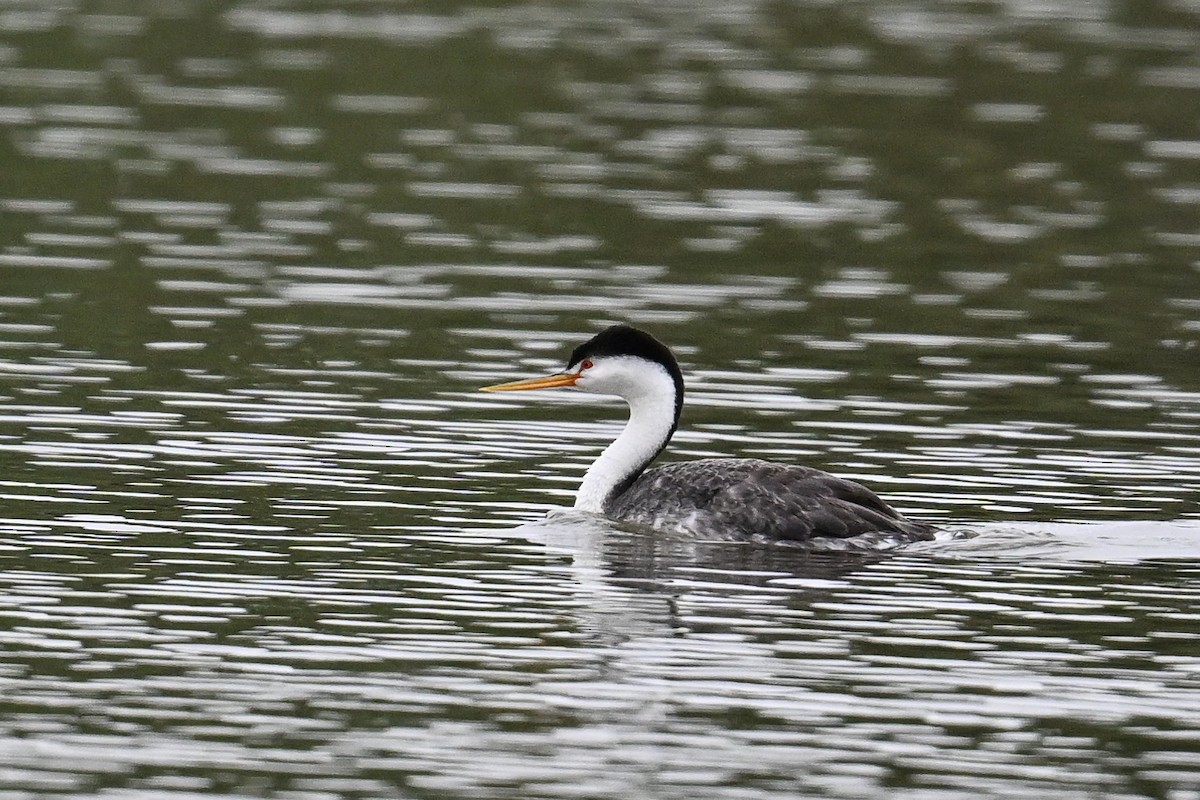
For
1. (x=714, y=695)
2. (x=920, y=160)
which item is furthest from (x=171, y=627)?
(x=920, y=160)

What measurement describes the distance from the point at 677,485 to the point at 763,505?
706 millimetres

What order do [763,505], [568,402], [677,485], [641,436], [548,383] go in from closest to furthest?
[763,505] → [677,485] → [641,436] → [548,383] → [568,402]

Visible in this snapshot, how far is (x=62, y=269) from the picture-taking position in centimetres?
2484

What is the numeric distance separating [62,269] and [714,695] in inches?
→ 559

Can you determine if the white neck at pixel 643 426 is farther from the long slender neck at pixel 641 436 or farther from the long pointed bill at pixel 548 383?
the long pointed bill at pixel 548 383

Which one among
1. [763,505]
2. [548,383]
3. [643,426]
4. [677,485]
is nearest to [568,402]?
[548,383]

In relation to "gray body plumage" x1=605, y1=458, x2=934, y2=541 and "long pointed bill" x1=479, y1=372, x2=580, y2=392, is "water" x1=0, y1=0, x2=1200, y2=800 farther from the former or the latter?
"long pointed bill" x1=479, y1=372, x2=580, y2=392

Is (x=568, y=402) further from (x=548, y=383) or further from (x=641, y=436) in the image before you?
(x=641, y=436)

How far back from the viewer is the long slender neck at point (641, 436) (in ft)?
56.1

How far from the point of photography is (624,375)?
685 inches

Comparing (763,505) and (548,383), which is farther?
(548,383)

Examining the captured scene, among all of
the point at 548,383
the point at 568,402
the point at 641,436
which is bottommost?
the point at 568,402

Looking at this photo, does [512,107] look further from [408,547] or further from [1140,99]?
[408,547]

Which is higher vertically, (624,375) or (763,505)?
(624,375)
